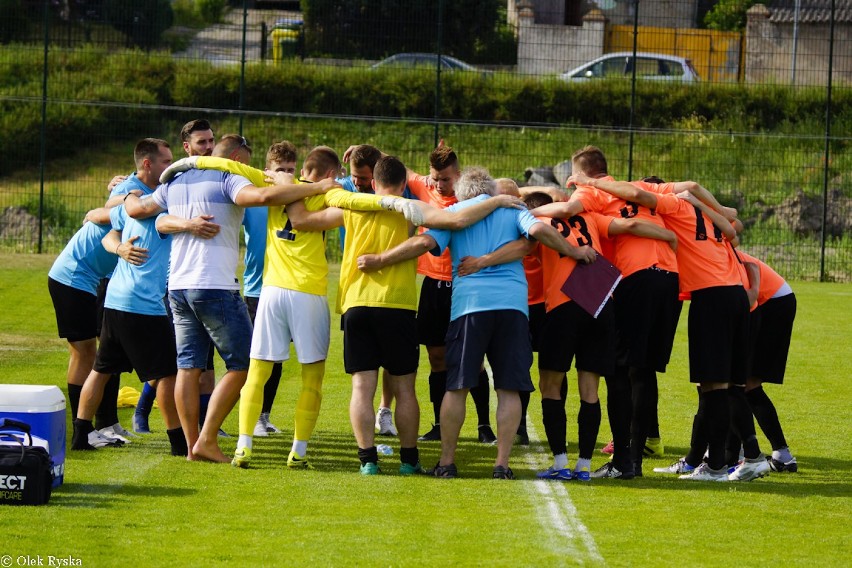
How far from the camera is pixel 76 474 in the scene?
7660 millimetres

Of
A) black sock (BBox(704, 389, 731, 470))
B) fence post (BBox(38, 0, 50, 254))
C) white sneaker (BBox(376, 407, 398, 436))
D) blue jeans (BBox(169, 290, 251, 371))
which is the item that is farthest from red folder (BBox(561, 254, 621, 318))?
fence post (BBox(38, 0, 50, 254))

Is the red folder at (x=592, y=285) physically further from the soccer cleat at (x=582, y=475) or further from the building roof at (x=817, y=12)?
the building roof at (x=817, y=12)

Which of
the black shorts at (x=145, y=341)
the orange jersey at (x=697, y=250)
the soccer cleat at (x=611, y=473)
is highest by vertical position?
the orange jersey at (x=697, y=250)

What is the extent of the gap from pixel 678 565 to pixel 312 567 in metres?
1.71

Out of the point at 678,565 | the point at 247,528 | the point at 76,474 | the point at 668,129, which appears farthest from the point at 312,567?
the point at 668,129

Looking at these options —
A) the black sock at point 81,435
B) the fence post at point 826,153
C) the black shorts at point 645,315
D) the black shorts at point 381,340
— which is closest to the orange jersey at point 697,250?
the black shorts at point 645,315

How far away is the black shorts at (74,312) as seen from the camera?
8906 mm

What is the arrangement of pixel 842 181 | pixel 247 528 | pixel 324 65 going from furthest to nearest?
pixel 324 65 → pixel 842 181 → pixel 247 528

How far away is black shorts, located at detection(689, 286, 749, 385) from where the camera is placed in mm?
7949

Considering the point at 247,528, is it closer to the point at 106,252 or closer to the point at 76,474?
the point at 76,474

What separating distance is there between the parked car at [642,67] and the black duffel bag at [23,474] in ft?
61.8

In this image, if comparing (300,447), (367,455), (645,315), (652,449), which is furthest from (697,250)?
(300,447)

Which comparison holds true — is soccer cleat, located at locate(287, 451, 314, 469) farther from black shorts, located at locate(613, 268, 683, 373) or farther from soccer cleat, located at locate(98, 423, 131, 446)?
black shorts, located at locate(613, 268, 683, 373)

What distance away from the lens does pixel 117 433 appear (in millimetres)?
9078
